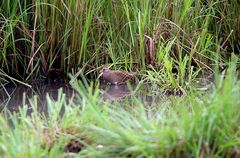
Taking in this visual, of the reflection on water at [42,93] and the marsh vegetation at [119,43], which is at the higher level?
the marsh vegetation at [119,43]

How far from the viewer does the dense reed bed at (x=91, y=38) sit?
5082mm

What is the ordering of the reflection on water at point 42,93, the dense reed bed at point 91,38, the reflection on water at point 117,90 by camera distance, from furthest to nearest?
the dense reed bed at point 91,38, the reflection on water at point 117,90, the reflection on water at point 42,93

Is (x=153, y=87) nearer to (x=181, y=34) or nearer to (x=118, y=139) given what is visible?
(x=181, y=34)

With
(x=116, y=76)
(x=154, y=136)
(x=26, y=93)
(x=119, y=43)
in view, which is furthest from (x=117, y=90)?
(x=154, y=136)

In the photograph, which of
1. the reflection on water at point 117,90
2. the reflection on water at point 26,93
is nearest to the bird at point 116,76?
the reflection on water at point 117,90

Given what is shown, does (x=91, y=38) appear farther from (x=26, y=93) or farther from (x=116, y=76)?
(x=26, y=93)

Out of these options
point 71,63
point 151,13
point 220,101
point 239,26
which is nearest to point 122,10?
point 151,13

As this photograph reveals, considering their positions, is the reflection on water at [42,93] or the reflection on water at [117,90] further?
the reflection on water at [117,90]

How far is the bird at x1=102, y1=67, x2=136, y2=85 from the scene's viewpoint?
4.94 meters

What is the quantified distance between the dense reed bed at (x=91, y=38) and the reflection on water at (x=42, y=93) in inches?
5.4

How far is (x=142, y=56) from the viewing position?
203 inches

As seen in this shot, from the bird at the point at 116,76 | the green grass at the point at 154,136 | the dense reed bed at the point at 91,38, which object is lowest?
the bird at the point at 116,76

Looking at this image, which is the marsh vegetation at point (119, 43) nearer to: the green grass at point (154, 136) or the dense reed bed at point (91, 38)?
the dense reed bed at point (91, 38)

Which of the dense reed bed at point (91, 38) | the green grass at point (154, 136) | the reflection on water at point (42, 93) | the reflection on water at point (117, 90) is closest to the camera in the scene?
the green grass at point (154, 136)
